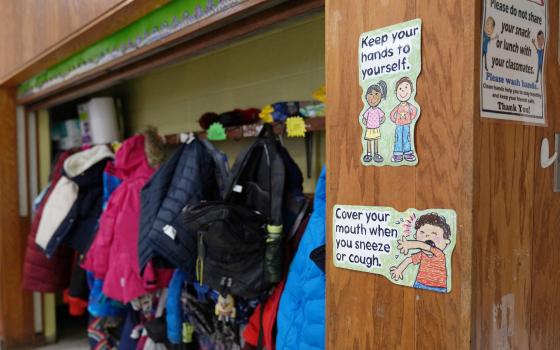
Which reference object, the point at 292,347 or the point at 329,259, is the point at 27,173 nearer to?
the point at 292,347

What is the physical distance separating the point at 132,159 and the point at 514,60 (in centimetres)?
216

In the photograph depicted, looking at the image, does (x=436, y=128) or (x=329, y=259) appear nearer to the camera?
(x=436, y=128)

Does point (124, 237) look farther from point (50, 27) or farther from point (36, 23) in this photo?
point (36, 23)

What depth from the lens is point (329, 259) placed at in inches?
40.8

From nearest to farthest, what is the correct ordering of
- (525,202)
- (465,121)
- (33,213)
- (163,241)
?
(465,121) → (525,202) → (163,241) → (33,213)

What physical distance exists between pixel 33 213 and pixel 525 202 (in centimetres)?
337

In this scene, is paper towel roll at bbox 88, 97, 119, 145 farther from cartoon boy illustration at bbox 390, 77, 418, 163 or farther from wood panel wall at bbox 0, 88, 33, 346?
cartoon boy illustration at bbox 390, 77, 418, 163

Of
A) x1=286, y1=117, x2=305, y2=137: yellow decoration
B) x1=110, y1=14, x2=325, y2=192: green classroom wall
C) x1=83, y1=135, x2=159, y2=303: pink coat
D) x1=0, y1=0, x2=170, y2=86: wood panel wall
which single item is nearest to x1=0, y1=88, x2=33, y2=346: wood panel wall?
x1=0, y1=0, x2=170, y2=86: wood panel wall

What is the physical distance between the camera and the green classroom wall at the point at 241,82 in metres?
2.14

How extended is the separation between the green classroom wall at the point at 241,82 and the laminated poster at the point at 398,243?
3.77 feet

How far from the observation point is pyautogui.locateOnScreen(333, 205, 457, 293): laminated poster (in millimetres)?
828

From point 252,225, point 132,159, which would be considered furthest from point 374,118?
point 132,159

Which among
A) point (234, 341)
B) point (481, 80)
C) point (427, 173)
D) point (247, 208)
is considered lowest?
point (234, 341)

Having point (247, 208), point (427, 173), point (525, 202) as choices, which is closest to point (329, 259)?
point (427, 173)
